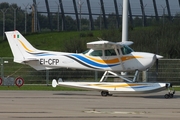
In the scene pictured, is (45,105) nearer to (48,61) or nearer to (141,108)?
(141,108)

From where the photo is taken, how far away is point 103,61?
23.3 meters

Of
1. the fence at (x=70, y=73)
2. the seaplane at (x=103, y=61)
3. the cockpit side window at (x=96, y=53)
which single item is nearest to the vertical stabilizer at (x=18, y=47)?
the seaplane at (x=103, y=61)

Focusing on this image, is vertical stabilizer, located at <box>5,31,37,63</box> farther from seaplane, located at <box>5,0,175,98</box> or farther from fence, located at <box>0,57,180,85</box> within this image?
fence, located at <box>0,57,180,85</box>

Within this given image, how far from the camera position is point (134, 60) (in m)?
22.9

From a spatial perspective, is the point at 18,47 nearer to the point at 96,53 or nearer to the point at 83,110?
the point at 96,53

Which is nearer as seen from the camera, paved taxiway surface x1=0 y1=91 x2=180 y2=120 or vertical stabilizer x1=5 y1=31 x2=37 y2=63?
paved taxiway surface x1=0 y1=91 x2=180 y2=120

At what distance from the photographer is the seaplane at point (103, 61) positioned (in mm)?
22312

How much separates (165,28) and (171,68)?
24.0 feet

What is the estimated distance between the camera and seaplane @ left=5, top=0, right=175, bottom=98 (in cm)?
2231

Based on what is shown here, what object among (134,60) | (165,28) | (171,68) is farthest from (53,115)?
(165,28)

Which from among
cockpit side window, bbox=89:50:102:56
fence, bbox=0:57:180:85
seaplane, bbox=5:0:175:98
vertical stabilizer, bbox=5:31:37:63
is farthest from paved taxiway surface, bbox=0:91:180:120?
fence, bbox=0:57:180:85

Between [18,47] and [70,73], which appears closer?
[18,47]

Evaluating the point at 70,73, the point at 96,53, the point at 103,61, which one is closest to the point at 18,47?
the point at 96,53

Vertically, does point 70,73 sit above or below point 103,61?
below
